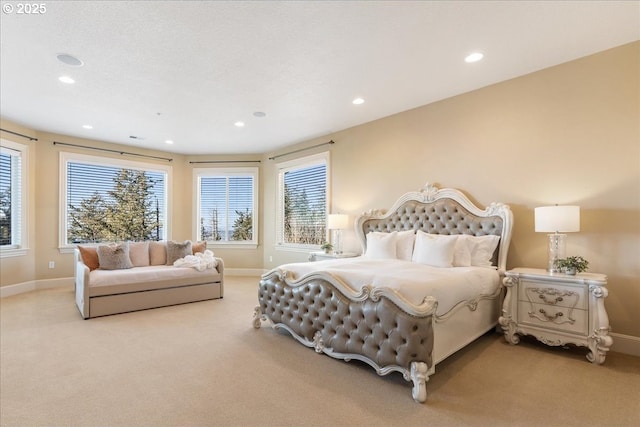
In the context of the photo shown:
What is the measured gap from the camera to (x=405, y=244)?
13.4ft

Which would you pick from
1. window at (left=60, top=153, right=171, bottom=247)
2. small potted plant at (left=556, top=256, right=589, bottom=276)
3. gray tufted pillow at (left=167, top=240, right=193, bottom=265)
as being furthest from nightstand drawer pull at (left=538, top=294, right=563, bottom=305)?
window at (left=60, top=153, right=171, bottom=247)

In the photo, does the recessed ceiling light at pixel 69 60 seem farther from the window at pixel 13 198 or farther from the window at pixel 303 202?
the window at pixel 303 202

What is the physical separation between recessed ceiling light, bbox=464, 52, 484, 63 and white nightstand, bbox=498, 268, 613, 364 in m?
2.19

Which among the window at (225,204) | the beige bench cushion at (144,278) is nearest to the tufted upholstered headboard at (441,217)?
the beige bench cushion at (144,278)

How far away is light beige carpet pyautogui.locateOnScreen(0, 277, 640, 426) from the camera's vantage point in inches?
77.2

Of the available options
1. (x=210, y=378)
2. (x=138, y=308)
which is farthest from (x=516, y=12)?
(x=138, y=308)

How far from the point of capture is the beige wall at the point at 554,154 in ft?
9.67

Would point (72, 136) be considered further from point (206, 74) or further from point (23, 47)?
point (206, 74)

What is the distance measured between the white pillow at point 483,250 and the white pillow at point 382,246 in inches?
36.8

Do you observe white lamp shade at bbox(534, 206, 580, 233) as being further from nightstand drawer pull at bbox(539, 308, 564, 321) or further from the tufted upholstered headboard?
nightstand drawer pull at bbox(539, 308, 564, 321)

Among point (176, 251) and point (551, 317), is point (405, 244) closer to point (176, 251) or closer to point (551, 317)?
point (551, 317)

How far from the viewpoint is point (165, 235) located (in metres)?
7.02

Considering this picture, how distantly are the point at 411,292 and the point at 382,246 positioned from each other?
183 cm

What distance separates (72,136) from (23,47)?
11.6 ft
